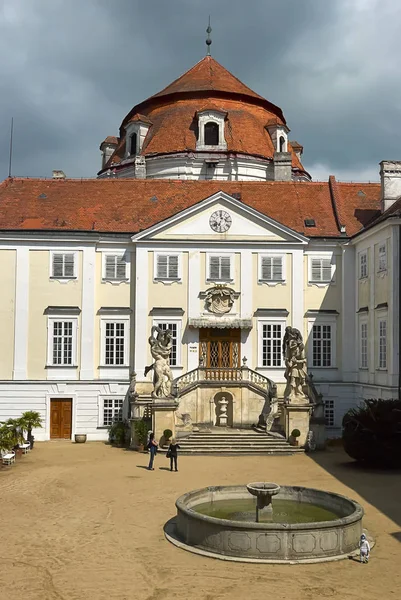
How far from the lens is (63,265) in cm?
3578

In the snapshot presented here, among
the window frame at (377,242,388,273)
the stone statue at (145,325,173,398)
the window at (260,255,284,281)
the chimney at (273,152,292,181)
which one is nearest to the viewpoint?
the stone statue at (145,325,173,398)

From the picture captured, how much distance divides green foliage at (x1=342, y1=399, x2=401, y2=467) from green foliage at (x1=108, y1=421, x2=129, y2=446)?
1130 cm

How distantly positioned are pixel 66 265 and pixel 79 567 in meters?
23.2

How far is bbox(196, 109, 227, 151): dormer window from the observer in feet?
148

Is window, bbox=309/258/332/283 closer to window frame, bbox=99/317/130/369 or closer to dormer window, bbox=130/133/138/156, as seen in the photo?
window frame, bbox=99/317/130/369

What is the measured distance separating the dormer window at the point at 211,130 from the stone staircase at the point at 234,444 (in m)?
20.9

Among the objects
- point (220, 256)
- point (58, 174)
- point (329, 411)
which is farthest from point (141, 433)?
point (58, 174)

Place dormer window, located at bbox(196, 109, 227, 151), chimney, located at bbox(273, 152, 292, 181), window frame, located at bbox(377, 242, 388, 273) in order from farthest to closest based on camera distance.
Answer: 1. dormer window, located at bbox(196, 109, 227, 151)
2. chimney, located at bbox(273, 152, 292, 181)
3. window frame, located at bbox(377, 242, 388, 273)

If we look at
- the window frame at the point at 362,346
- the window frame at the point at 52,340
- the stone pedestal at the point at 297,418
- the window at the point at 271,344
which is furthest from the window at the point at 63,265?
the window frame at the point at 362,346

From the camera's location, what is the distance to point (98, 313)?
35.9 metres

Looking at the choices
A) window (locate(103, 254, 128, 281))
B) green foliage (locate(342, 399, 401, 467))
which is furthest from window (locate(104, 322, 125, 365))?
green foliage (locate(342, 399, 401, 467))

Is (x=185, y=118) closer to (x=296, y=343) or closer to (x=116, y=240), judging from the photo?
(x=116, y=240)

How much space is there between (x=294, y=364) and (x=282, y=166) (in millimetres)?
17544

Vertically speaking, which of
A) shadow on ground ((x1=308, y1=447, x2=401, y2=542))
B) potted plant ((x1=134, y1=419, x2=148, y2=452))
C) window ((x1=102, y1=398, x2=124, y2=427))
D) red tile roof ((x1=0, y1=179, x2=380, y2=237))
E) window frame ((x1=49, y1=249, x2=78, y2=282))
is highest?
red tile roof ((x1=0, y1=179, x2=380, y2=237))
